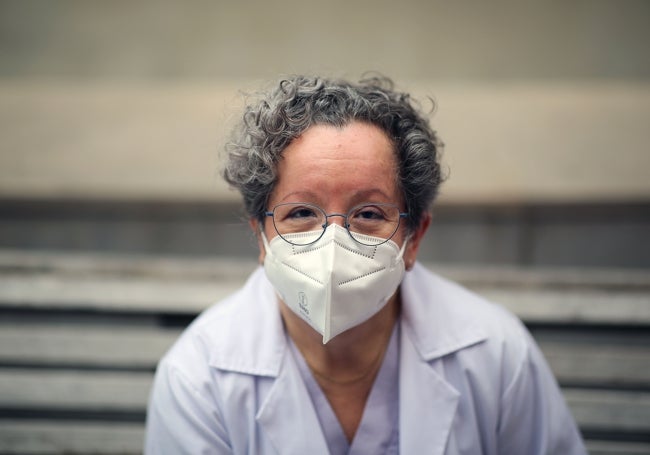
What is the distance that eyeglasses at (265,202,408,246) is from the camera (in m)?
1.62

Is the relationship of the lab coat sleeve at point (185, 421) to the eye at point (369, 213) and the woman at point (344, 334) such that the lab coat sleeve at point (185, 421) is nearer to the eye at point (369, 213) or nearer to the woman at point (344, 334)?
the woman at point (344, 334)

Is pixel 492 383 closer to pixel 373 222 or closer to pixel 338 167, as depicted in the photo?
pixel 373 222

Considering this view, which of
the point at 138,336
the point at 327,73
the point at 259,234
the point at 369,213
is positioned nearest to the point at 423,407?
the point at 369,213

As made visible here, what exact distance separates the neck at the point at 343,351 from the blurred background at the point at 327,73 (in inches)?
26.6

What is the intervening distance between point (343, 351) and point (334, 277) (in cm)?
38

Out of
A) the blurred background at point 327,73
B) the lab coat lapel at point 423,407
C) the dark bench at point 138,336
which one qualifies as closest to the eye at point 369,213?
the lab coat lapel at point 423,407

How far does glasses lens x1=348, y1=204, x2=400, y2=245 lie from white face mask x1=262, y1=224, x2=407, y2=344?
0.02 metres

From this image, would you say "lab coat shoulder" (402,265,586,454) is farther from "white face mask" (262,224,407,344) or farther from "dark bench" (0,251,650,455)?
"dark bench" (0,251,650,455)

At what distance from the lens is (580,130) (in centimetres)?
276

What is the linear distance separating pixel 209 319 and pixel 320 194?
1.99 ft

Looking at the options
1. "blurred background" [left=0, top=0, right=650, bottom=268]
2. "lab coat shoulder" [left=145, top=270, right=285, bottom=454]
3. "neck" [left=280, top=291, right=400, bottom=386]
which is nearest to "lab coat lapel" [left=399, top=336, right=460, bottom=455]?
"neck" [left=280, top=291, right=400, bottom=386]

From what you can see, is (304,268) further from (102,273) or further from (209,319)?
(102,273)

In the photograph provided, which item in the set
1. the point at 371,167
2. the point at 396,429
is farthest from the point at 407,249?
the point at 396,429

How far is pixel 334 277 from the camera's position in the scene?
155cm
